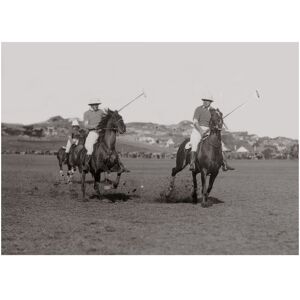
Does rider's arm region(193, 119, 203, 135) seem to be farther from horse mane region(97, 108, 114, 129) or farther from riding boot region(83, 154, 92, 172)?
riding boot region(83, 154, 92, 172)

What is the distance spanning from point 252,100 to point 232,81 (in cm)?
87

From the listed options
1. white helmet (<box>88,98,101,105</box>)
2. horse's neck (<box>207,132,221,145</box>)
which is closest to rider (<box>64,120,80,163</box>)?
white helmet (<box>88,98,101,105</box>)

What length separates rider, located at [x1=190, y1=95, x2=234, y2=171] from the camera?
1485cm

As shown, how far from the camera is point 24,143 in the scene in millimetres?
30281

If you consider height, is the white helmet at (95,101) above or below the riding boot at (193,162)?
above

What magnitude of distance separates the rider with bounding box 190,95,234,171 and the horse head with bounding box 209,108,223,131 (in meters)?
0.71

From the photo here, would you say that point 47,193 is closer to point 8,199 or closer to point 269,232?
point 8,199

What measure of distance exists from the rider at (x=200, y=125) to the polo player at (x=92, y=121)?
295cm

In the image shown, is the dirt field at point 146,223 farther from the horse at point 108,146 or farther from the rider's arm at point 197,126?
the rider's arm at point 197,126

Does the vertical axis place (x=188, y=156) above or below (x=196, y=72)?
below

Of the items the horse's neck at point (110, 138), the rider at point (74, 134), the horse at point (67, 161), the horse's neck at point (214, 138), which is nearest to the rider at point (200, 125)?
the horse's neck at point (214, 138)

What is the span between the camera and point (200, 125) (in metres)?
15.1

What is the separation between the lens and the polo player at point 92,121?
1577cm

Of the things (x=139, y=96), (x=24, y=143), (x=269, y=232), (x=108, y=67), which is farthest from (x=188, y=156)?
(x=24, y=143)
